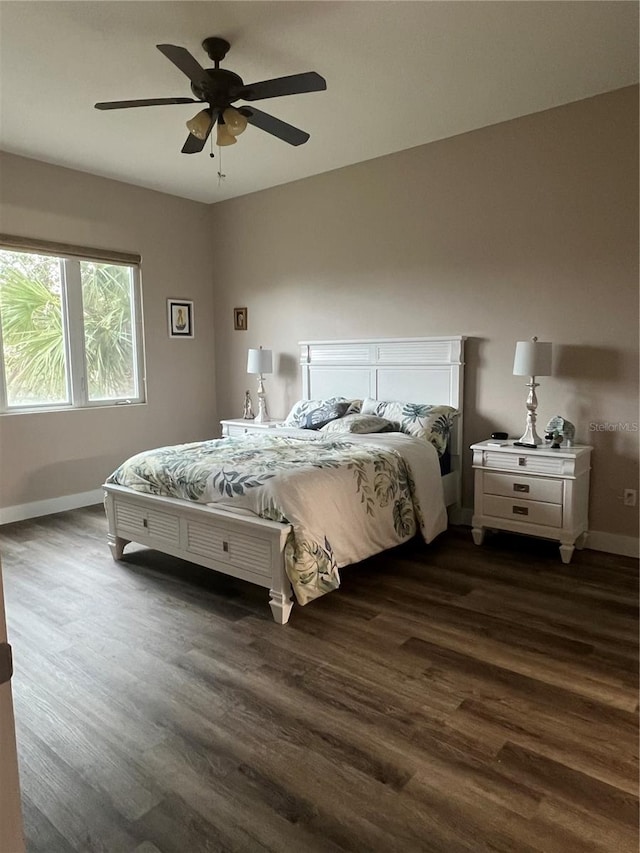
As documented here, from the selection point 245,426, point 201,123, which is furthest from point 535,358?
point 245,426

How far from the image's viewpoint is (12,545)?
3838 mm

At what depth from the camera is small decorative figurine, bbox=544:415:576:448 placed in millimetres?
3553

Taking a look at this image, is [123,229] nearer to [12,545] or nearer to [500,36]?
[12,545]

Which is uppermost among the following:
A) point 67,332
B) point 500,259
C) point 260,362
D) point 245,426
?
point 500,259

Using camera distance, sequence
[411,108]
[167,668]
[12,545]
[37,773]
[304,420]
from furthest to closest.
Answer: [304,420] → [12,545] → [411,108] → [167,668] → [37,773]

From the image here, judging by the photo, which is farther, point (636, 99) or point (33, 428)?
point (33, 428)

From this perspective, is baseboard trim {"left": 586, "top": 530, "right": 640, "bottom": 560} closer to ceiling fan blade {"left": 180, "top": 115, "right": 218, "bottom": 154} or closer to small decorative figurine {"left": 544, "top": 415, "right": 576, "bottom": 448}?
small decorative figurine {"left": 544, "top": 415, "right": 576, "bottom": 448}

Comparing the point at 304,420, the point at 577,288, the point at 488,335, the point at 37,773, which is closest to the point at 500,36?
the point at 577,288

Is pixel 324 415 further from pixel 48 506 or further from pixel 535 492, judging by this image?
pixel 48 506

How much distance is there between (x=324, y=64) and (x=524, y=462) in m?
2.57

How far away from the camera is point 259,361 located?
16.6 feet

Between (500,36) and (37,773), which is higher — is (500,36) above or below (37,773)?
above

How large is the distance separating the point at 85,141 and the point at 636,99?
3637mm

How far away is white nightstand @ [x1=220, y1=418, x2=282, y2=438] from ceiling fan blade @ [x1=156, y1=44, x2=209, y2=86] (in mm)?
2650
